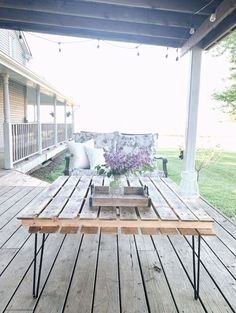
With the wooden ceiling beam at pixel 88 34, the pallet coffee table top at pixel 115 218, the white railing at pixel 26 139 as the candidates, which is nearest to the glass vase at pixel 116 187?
the pallet coffee table top at pixel 115 218

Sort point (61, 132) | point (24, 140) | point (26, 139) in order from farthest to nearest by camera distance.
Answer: point (61, 132)
point (26, 139)
point (24, 140)

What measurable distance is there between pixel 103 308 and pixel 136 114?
17788 mm

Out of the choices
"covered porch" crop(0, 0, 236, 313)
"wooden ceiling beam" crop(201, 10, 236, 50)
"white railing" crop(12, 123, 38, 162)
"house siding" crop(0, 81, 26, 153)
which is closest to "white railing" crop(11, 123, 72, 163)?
"white railing" crop(12, 123, 38, 162)

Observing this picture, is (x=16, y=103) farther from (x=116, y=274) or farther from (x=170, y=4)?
(x=116, y=274)

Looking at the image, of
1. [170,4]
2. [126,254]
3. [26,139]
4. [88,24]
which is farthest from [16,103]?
[126,254]

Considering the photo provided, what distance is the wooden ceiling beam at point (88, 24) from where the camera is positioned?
151 inches

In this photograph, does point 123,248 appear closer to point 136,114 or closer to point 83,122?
point 136,114

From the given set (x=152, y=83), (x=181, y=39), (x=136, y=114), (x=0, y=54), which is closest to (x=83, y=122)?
(x=136, y=114)

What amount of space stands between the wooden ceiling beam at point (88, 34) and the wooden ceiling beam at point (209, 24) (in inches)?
13.5

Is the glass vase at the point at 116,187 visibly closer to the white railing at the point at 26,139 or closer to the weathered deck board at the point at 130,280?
the weathered deck board at the point at 130,280

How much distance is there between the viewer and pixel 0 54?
16.7 ft

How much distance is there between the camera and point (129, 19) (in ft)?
11.3

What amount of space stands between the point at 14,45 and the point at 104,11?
10087mm

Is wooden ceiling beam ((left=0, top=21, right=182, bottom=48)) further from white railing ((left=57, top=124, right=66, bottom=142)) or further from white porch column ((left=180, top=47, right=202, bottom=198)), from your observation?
white railing ((left=57, top=124, right=66, bottom=142))
